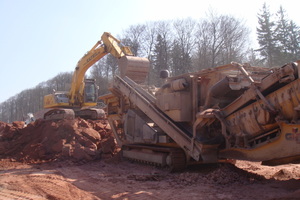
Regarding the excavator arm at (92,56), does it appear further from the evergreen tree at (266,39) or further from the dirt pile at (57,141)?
the evergreen tree at (266,39)

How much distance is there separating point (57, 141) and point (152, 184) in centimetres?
614

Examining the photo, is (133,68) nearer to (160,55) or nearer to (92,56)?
(92,56)

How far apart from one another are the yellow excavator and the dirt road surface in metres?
4.54

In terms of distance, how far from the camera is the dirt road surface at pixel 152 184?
6.06m

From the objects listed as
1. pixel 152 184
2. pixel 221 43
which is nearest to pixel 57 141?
pixel 152 184

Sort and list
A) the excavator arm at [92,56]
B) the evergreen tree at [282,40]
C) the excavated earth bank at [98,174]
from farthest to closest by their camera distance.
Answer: the evergreen tree at [282,40] → the excavator arm at [92,56] → the excavated earth bank at [98,174]

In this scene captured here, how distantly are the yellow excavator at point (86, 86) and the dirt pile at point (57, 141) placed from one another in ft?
6.83

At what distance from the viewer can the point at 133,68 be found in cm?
1197

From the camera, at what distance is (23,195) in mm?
6215

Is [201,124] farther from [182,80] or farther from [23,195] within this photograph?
[23,195]

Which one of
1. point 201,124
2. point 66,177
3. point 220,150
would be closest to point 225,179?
point 220,150

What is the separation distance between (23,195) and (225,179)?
14.0 feet

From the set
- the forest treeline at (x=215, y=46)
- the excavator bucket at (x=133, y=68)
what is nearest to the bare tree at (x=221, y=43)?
the forest treeline at (x=215, y=46)

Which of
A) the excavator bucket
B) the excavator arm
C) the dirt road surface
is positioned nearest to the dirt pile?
the dirt road surface
